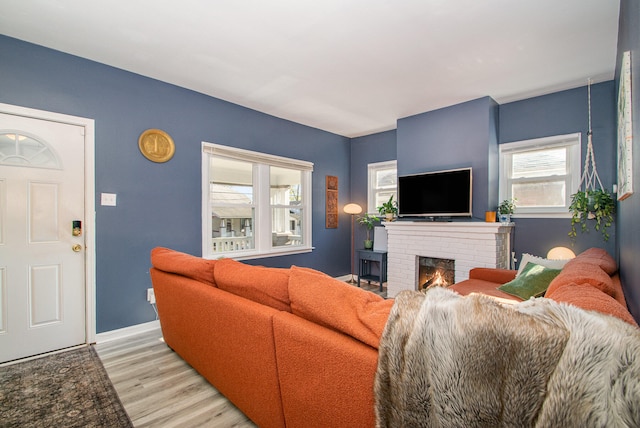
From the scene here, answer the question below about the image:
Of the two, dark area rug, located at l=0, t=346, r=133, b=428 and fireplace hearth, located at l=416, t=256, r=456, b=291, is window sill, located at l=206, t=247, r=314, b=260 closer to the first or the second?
dark area rug, located at l=0, t=346, r=133, b=428

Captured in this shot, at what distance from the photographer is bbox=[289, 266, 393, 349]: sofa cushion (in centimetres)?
104

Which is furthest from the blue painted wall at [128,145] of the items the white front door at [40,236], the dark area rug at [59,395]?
the dark area rug at [59,395]

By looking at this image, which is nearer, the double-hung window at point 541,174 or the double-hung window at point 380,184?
the double-hung window at point 541,174

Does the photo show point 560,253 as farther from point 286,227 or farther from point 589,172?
point 286,227

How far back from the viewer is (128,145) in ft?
9.84

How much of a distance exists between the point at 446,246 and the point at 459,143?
1.35 meters

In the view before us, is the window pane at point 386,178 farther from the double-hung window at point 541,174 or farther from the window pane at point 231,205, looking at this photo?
the window pane at point 231,205

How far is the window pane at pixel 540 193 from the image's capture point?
354cm

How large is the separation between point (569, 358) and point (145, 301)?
3465 millimetres

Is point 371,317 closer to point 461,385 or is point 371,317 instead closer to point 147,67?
point 461,385

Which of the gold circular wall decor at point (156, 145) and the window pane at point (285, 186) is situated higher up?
the gold circular wall decor at point (156, 145)

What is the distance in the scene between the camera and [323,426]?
45.6 inches

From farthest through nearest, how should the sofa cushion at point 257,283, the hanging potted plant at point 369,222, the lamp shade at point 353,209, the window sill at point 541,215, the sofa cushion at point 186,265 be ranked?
1. the lamp shade at point 353,209
2. the hanging potted plant at point 369,222
3. the window sill at point 541,215
4. the sofa cushion at point 186,265
5. the sofa cushion at point 257,283

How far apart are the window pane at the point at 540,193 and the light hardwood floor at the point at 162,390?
12.7 ft
